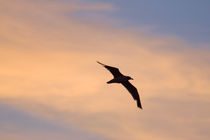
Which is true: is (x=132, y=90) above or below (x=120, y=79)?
below

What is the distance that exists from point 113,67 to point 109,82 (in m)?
2.74

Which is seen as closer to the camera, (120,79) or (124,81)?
(120,79)

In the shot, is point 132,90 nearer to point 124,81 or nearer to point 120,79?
point 124,81

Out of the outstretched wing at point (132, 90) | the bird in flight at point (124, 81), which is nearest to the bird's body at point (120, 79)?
the bird in flight at point (124, 81)

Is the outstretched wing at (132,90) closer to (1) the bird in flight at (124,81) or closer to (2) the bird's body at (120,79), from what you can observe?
(1) the bird in flight at (124,81)

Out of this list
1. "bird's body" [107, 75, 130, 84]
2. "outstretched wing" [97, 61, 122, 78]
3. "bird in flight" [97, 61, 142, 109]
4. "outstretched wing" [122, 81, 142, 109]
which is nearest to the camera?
"outstretched wing" [97, 61, 122, 78]

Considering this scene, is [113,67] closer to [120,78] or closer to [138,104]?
[120,78]

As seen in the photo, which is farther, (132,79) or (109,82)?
(132,79)

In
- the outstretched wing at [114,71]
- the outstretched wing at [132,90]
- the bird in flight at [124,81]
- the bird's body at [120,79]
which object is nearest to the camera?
the outstretched wing at [114,71]

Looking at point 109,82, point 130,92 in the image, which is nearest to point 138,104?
point 130,92

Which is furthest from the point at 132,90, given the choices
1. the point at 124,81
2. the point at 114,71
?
the point at 114,71

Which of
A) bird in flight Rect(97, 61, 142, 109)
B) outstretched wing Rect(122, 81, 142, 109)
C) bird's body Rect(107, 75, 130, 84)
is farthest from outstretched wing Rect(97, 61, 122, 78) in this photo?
outstretched wing Rect(122, 81, 142, 109)

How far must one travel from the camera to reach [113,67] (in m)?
66.9

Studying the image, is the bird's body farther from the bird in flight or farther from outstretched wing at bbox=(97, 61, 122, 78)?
outstretched wing at bbox=(97, 61, 122, 78)
